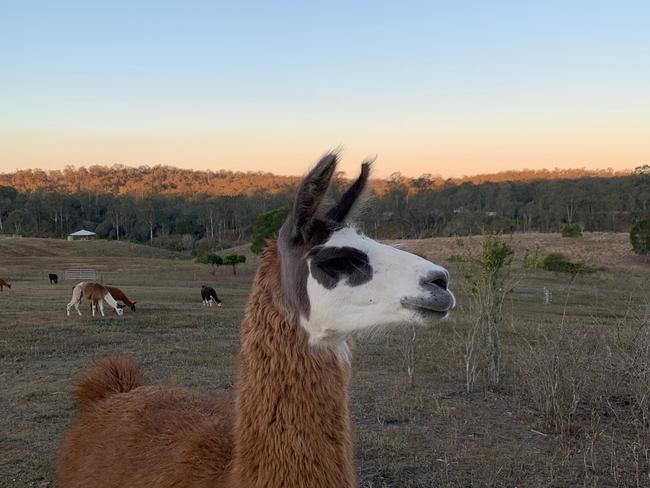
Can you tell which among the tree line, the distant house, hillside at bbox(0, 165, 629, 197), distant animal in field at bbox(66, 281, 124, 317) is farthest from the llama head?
hillside at bbox(0, 165, 629, 197)

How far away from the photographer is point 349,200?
2.65 metres

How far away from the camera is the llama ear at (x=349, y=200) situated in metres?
2.62

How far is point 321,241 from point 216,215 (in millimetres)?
95890

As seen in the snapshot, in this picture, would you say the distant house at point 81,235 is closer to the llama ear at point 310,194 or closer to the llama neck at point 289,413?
the llama neck at point 289,413

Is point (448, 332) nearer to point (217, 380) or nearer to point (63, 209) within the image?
point (217, 380)

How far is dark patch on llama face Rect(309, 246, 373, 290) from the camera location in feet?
8.16

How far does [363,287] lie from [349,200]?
0.44 metres

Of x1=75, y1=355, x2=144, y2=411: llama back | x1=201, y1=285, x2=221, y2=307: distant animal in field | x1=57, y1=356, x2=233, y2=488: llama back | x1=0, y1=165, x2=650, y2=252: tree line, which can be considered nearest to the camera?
x1=57, y1=356, x2=233, y2=488: llama back

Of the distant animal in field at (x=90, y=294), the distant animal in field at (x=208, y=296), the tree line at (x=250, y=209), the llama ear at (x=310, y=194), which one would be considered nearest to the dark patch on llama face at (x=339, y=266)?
the llama ear at (x=310, y=194)

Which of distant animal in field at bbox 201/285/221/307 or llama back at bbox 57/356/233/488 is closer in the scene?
llama back at bbox 57/356/233/488

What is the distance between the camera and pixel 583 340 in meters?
7.70

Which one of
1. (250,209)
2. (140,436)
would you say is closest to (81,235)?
(250,209)

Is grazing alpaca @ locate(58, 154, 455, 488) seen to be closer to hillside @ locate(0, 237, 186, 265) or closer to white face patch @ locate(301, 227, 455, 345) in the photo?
white face patch @ locate(301, 227, 455, 345)

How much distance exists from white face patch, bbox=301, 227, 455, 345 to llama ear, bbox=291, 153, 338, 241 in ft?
0.44
